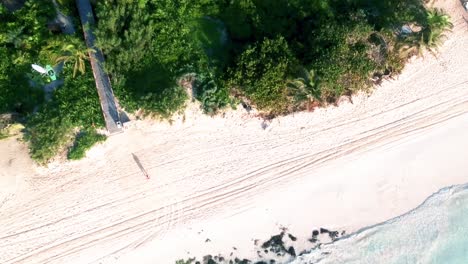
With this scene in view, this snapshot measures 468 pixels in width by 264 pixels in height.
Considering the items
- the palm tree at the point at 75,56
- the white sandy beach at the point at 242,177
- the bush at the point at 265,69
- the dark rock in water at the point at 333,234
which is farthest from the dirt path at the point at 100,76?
the dark rock in water at the point at 333,234

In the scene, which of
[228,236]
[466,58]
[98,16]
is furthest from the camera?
[466,58]

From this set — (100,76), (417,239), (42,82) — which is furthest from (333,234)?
(42,82)

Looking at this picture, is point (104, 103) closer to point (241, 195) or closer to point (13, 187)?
point (13, 187)

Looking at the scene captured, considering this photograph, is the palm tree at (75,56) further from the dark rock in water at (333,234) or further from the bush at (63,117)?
the dark rock in water at (333,234)

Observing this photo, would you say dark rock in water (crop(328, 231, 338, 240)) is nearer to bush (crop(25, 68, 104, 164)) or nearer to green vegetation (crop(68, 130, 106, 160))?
green vegetation (crop(68, 130, 106, 160))

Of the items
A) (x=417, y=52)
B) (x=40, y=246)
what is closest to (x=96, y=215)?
(x=40, y=246)
